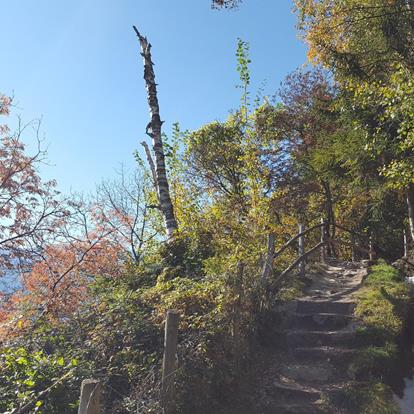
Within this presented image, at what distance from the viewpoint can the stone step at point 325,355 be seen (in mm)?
5965

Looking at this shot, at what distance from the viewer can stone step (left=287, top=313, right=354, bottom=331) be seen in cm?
694

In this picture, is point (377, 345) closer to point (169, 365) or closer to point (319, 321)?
point (319, 321)

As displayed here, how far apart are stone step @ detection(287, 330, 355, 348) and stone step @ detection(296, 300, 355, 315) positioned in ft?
2.78

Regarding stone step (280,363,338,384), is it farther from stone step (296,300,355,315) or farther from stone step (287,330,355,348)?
stone step (296,300,355,315)

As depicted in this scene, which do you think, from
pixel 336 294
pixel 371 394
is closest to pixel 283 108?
pixel 336 294

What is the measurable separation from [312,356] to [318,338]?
0.44 meters

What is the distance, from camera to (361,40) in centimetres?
1083

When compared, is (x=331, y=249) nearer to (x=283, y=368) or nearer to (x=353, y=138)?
(x=353, y=138)

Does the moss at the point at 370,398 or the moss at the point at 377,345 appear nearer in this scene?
the moss at the point at 370,398

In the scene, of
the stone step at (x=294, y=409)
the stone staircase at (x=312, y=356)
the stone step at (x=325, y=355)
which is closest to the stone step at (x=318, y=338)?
the stone staircase at (x=312, y=356)

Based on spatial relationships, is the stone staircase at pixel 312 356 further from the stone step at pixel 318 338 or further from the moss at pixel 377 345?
the moss at pixel 377 345

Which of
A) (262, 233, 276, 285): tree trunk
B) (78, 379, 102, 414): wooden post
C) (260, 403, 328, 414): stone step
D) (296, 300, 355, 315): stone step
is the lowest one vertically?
(260, 403, 328, 414): stone step

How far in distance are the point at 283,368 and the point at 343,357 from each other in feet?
2.85

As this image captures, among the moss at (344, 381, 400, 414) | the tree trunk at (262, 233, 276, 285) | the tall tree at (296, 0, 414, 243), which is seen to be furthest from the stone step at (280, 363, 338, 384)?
the tall tree at (296, 0, 414, 243)
